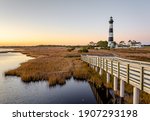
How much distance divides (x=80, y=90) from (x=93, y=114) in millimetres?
9393

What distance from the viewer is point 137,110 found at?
8016 mm

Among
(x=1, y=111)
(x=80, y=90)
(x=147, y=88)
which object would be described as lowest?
(x=80, y=90)

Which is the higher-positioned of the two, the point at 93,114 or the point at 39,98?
the point at 93,114

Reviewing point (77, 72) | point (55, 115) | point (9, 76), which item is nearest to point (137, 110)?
point (55, 115)

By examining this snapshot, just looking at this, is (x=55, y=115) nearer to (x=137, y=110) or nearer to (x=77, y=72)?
(x=137, y=110)

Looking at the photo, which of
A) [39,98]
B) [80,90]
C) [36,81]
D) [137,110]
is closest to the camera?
[137,110]

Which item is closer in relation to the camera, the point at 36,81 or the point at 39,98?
the point at 39,98

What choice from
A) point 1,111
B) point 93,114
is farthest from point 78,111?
point 1,111

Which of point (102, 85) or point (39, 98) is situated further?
point (102, 85)

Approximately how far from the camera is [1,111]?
8.17m

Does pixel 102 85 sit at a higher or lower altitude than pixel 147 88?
lower

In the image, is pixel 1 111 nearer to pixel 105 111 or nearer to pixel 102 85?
pixel 105 111

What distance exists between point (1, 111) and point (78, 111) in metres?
2.88

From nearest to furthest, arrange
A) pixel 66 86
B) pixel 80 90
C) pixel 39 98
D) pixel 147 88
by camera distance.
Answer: pixel 147 88
pixel 39 98
pixel 80 90
pixel 66 86
